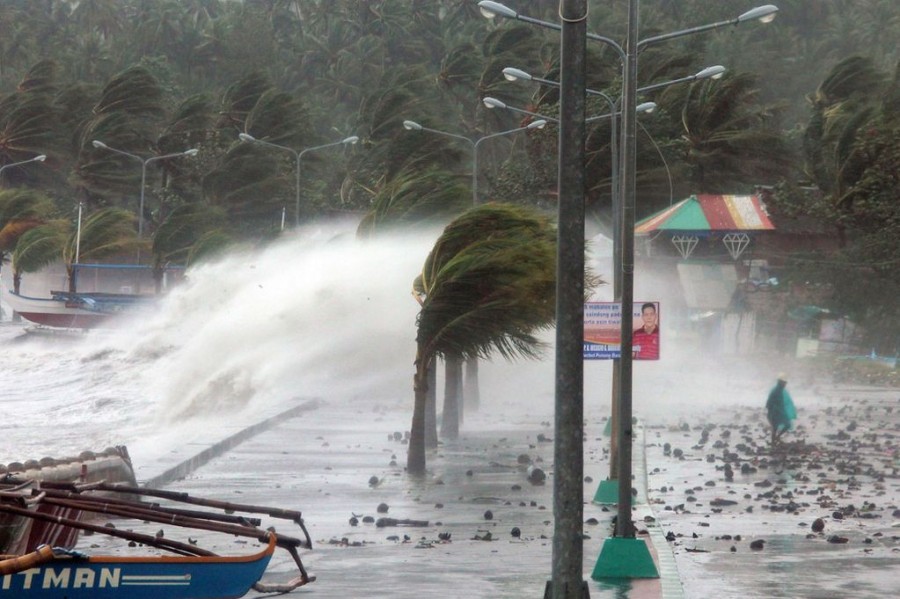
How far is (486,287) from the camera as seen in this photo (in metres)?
24.1

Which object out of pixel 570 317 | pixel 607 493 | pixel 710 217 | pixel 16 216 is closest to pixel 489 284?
pixel 607 493

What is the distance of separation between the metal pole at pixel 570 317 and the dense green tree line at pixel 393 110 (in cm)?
1913

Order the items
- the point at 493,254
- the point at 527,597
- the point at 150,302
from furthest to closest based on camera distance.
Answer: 1. the point at 150,302
2. the point at 493,254
3. the point at 527,597

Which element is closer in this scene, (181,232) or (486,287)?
(486,287)

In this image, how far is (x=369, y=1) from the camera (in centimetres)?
14462

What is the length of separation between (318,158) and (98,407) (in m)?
65.0

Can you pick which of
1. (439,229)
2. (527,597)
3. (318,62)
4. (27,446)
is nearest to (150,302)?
(27,446)

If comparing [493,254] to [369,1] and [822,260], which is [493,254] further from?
[369,1]

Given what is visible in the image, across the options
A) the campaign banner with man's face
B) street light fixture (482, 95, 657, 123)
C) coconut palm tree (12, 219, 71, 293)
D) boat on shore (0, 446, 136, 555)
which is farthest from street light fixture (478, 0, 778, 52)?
coconut palm tree (12, 219, 71, 293)

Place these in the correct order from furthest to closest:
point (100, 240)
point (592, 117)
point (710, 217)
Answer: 1. point (100, 240)
2. point (710, 217)
3. point (592, 117)

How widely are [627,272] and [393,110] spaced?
291ft

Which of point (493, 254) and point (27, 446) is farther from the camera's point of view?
point (27, 446)

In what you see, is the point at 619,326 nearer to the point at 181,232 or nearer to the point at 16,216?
the point at 181,232

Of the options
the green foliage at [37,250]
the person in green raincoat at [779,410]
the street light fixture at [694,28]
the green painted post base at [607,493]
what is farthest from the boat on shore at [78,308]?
the green painted post base at [607,493]
